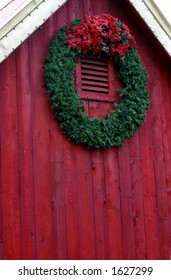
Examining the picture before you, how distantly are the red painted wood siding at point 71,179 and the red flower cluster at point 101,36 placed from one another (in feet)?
0.74

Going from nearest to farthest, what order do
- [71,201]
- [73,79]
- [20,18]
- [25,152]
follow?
1. [20,18]
2. [25,152]
3. [71,201]
4. [73,79]

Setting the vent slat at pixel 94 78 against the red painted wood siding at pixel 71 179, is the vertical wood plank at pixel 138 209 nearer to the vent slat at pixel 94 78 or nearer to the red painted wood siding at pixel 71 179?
the red painted wood siding at pixel 71 179

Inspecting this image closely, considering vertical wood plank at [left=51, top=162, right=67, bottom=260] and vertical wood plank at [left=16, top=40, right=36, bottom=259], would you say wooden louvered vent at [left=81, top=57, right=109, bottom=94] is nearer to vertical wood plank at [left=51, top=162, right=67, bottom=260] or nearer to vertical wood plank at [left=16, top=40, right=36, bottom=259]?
vertical wood plank at [left=16, top=40, right=36, bottom=259]

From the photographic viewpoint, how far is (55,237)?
6.27m

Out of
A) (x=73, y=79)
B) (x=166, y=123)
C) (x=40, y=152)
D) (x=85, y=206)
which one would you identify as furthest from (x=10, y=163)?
(x=166, y=123)

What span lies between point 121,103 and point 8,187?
1.83 meters

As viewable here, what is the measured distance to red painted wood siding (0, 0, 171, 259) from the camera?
241 inches

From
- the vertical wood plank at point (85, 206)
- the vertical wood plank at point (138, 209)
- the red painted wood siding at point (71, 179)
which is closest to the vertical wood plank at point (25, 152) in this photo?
the red painted wood siding at point (71, 179)

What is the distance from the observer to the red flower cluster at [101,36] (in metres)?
6.75

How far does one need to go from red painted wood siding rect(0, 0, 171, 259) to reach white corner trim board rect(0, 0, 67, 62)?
15.5 inches

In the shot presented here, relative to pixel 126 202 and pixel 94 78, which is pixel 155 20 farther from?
pixel 126 202

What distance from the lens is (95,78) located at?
696 cm

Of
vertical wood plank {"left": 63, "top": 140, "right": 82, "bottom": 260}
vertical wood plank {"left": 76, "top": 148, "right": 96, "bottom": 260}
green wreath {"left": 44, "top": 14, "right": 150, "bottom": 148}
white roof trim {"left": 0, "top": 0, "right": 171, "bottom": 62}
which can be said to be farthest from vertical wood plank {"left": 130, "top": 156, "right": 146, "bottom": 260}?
white roof trim {"left": 0, "top": 0, "right": 171, "bottom": 62}

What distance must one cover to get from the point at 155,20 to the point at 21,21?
187 centimetres
